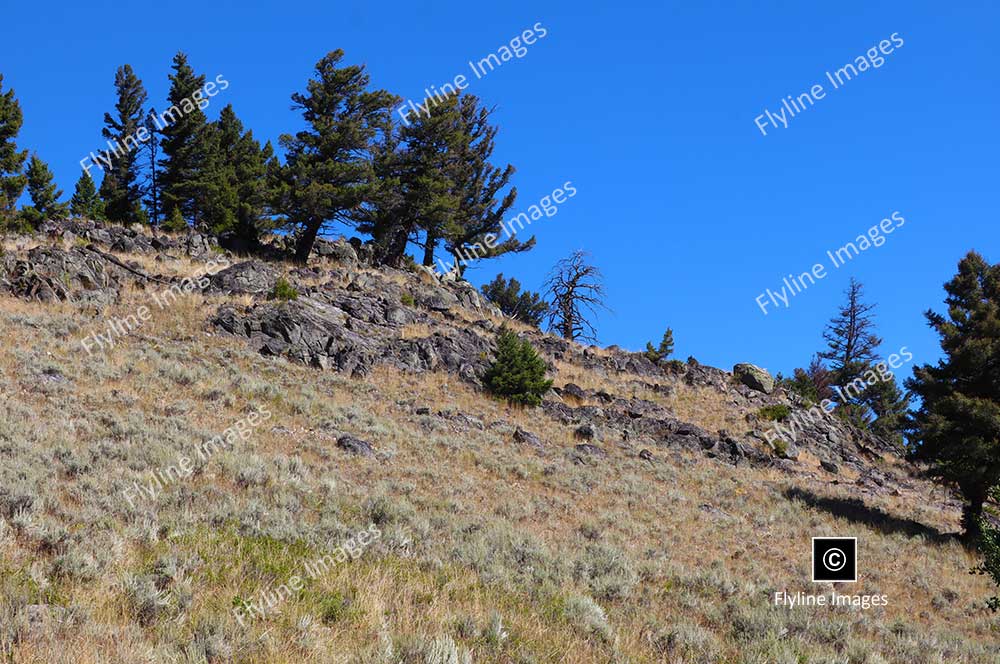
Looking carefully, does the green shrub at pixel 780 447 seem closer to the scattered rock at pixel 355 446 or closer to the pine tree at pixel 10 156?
the scattered rock at pixel 355 446

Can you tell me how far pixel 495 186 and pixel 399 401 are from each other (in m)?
27.9

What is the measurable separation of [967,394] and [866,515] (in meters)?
5.45

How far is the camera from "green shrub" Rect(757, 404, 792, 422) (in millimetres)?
33188

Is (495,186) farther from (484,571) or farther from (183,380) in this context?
(484,571)

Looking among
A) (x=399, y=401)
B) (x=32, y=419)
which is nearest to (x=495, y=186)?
(x=399, y=401)

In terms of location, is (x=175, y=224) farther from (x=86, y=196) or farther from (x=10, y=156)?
(x=86, y=196)

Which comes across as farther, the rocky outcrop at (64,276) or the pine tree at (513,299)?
the pine tree at (513,299)

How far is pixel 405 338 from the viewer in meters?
29.3

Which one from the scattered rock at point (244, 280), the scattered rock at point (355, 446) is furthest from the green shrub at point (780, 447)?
the scattered rock at point (244, 280)

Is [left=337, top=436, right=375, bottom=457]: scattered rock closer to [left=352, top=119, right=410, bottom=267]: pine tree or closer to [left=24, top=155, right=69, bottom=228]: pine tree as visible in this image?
[left=352, top=119, right=410, bottom=267]: pine tree

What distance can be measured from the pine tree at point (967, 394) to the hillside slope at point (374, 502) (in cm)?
215

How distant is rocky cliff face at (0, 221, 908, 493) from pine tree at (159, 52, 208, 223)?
7499 millimetres

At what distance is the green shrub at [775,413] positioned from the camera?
33.2 metres

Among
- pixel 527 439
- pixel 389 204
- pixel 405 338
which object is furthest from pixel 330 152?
pixel 527 439
